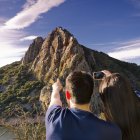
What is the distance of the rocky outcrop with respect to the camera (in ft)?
382

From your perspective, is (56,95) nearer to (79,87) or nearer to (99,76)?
(79,87)

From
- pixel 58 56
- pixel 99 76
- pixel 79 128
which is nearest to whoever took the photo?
pixel 79 128

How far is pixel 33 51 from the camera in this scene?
118 meters

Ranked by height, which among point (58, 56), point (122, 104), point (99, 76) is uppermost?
point (58, 56)

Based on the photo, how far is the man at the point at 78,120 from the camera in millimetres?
3320

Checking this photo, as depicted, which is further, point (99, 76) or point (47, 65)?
point (47, 65)

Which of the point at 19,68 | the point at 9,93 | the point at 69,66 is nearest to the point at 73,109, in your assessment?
the point at 69,66

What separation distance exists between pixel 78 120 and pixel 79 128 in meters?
0.06

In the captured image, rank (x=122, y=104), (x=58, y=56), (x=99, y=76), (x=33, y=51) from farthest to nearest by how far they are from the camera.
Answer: (x=33, y=51) → (x=58, y=56) → (x=99, y=76) → (x=122, y=104)

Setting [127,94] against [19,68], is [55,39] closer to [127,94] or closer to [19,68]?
[19,68]

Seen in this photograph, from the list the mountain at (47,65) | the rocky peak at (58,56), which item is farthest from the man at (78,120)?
the mountain at (47,65)

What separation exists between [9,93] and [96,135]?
91.3 metres

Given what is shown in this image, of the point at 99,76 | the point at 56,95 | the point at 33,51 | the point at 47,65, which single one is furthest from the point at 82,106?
the point at 33,51

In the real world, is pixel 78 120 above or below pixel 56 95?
below
